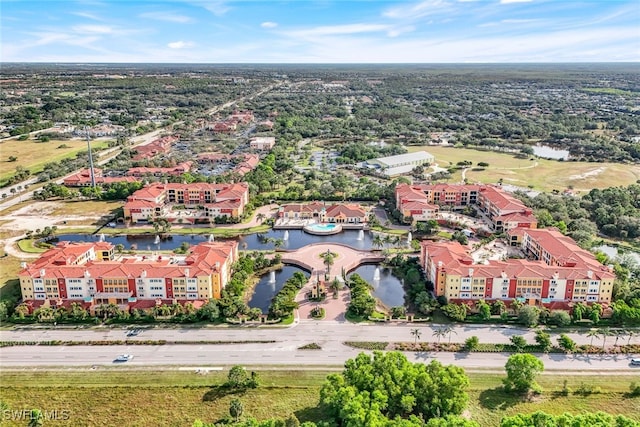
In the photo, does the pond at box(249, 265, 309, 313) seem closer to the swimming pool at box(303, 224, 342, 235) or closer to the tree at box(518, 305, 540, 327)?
the swimming pool at box(303, 224, 342, 235)

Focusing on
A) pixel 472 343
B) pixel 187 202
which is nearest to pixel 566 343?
pixel 472 343

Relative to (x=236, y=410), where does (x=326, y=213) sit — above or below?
above

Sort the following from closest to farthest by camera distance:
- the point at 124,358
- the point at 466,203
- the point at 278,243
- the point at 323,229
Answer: the point at 124,358, the point at 278,243, the point at 323,229, the point at 466,203

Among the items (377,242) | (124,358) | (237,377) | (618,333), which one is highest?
(377,242)

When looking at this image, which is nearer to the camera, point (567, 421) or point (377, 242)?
point (567, 421)

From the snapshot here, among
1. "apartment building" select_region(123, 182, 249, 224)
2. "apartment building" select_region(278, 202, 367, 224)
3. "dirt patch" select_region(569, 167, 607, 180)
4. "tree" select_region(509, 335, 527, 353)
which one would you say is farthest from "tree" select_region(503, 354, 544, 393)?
"dirt patch" select_region(569, 167, 607, 180)

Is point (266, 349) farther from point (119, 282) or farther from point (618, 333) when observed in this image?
point (618, 333)

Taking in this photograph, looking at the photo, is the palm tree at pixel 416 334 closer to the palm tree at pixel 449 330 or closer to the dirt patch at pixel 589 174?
the palm tree at pixel 449 330

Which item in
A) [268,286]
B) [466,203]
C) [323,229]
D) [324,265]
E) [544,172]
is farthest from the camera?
[544,172]

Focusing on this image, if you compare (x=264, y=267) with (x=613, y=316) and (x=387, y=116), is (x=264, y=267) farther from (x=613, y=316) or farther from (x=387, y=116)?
(x=387, y=116)
